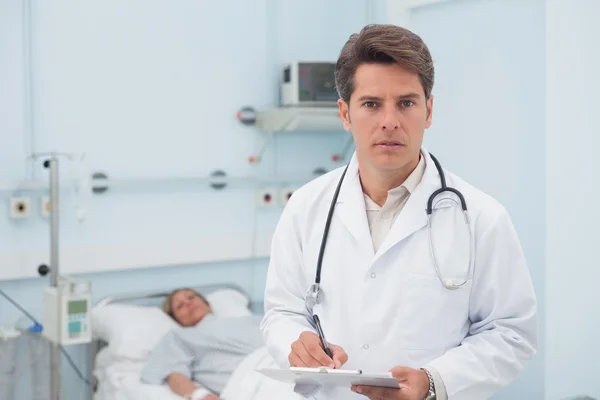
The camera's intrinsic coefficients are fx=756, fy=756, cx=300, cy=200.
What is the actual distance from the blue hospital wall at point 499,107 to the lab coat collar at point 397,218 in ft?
4.92

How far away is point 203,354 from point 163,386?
0.63ft

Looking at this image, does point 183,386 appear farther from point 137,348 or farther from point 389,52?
point 389,52

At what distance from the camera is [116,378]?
9.27ft

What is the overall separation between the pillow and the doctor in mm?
1544

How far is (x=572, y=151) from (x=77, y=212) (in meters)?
1.88

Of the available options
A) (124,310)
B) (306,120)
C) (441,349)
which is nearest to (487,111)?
(306,120)

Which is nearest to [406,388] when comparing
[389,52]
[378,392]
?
[378,392]

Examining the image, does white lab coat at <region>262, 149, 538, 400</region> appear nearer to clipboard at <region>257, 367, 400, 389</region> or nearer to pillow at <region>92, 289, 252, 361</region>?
clipboard at <region>257, 367, 400, 389</region>

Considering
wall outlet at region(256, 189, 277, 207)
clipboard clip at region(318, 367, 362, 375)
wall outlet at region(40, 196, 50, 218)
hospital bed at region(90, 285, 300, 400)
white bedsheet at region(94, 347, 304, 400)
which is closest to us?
clipboard clip at region(318, 367, 362, 375)

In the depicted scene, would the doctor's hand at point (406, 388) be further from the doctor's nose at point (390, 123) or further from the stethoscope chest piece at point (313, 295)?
the doctor's nose at point (390, 123)

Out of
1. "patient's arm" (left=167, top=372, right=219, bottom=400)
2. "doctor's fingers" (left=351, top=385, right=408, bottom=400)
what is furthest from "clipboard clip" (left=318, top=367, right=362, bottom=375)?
"patient's arm" (left=167, top=372, right=219, bottom=400)

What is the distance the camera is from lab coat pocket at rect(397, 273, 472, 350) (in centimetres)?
139

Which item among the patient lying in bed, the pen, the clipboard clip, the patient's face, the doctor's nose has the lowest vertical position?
the patient lying in bed

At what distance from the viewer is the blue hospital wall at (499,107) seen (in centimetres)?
287
